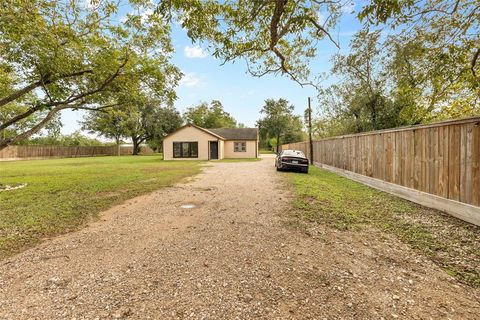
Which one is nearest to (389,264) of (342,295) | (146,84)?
(342,295)

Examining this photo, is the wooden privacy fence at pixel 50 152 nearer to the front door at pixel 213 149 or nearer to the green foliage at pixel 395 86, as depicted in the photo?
the front door at pixel 213 149

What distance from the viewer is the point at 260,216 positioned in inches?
193

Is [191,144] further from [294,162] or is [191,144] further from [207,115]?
[207,115]

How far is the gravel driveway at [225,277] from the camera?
2.10 metres

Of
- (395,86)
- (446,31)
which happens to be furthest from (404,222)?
(395,86)

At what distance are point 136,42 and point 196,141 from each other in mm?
16638

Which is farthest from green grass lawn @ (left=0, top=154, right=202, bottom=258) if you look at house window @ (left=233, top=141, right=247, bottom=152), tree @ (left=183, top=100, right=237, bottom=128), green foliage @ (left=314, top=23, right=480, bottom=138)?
tree @ (left=183, top=100, right=237, bottom=128)

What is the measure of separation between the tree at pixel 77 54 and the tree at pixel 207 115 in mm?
38219

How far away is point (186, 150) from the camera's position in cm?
2481

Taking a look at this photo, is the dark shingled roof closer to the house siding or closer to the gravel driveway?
the house siding

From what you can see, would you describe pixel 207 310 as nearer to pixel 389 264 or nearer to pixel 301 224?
pixel 389 264

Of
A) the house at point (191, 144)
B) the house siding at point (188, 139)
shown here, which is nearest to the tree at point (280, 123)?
the house at point (191, 144)

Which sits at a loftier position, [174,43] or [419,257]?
[174,43]

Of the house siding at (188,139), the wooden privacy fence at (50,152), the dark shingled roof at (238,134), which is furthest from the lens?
the dark shingled roof at (238,134)
